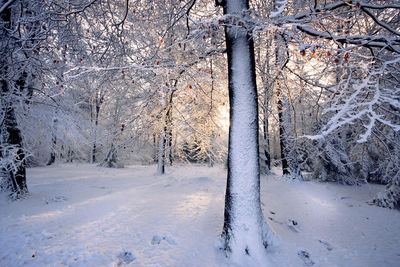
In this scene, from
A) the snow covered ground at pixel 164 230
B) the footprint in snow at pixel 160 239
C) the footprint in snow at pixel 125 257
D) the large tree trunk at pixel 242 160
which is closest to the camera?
the footprint in snow at pixel 125 257

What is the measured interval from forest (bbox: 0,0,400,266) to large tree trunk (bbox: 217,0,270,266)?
0.02 metres

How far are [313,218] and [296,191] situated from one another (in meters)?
2.94

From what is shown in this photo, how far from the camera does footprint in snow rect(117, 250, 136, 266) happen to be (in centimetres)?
320

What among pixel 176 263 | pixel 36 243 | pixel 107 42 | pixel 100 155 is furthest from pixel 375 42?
pixel 100 155

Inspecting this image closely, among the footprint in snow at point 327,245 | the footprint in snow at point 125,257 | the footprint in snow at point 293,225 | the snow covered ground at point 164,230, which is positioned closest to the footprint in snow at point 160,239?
the snow covered ground at point 164,230

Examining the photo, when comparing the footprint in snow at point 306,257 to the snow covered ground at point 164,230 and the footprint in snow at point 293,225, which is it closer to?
the snow covered ground at point 164,230

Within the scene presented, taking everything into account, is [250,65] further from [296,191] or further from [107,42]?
[296,191]

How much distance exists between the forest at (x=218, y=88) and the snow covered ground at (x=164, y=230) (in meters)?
0.06

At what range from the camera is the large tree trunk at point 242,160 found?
3.46m

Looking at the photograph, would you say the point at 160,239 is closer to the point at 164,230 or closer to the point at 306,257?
the point at 164,230

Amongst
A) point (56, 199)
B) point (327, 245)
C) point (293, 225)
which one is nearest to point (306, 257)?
point (327, 245)

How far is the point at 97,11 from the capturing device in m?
Answer: 4.79

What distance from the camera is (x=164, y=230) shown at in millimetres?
4133

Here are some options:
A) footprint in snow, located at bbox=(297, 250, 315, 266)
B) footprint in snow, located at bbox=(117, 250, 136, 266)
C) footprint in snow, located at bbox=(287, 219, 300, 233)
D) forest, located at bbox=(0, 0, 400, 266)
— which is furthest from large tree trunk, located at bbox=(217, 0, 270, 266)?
footprint in snow, located at bbox=(117, 250, 136, 266)
